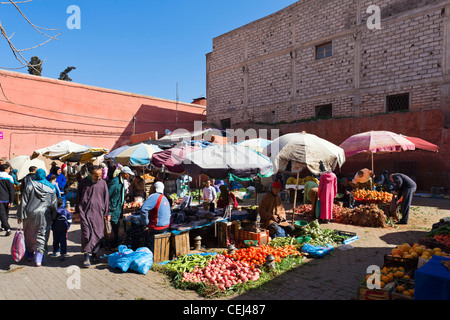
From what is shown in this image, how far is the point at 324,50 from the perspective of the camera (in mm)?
19906

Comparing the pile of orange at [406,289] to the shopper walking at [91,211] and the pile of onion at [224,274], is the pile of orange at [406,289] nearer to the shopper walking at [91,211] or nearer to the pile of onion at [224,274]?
the pile of onion at [224,274]

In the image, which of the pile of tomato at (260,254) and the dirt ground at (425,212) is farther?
the dirt ground at (425,212)

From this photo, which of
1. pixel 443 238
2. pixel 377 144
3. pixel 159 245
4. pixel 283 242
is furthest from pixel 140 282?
pixel 377 144

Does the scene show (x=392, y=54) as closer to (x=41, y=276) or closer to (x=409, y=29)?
(x=409, y=29)

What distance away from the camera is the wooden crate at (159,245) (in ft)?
18.9

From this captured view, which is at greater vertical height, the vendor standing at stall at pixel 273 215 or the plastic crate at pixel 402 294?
the vendor standing at stall at pixel 273 215

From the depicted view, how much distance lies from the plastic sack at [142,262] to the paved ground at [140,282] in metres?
0.11

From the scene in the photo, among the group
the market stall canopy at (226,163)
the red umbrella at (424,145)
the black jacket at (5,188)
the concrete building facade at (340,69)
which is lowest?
the black jacket at (5,188)

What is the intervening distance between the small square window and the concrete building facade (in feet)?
0.22

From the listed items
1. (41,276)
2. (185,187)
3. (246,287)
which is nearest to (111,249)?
(41,276)

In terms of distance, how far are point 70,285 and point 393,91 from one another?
1799 centimetres

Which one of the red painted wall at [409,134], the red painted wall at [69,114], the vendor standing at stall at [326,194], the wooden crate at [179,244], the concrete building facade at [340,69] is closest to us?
the wooden crate at [179,244]

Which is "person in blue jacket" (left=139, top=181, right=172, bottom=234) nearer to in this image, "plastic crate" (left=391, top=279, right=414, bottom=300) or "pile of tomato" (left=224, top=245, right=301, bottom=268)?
"pile of tomato" (left=224, top=245, right=301, bottom=268)

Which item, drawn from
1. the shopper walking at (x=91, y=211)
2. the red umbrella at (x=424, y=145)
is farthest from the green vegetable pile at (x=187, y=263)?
the red umbrella at (x=424, y=145)
